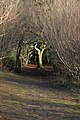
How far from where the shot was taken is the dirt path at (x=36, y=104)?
30.3ft

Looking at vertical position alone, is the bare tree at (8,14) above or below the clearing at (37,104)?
above

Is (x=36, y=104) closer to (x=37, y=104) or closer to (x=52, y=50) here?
(x=37, y=104)

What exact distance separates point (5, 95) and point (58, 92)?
2835 mm

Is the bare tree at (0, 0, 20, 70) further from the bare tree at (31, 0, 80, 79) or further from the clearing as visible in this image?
the clearing

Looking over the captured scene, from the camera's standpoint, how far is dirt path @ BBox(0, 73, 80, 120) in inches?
364

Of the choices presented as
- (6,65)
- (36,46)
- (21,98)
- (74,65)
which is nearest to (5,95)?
(21,98)

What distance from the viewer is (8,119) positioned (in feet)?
27.7

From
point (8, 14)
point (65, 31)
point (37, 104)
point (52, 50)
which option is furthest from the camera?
point (52, 50)

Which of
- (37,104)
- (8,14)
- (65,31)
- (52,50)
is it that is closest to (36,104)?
(37,104)

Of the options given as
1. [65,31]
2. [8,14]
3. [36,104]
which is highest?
[8,14]

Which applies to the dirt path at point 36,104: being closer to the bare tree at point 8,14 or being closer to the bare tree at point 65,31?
the bare tree at point 65,31

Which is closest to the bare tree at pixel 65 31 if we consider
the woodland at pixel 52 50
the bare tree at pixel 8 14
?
the woodland at pixel 52 50

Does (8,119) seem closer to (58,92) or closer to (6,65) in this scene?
(58,92)

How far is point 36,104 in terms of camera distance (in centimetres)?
1106
